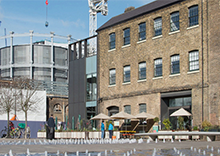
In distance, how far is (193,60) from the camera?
2722 cm

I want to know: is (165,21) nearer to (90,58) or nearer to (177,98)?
(177,98)

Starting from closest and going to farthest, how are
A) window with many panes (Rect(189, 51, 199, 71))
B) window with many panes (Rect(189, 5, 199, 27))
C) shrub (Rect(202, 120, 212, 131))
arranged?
1. shrub (Rect(202, 120, 212, 131))
2. window with many panes (Rect(189, 51, 199, 71))
3. window with many panes (Rect(189, 5, 199, 27))

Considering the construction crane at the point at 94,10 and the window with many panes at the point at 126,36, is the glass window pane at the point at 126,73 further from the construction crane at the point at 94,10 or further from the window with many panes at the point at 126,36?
the construction crane at the point at 94,10

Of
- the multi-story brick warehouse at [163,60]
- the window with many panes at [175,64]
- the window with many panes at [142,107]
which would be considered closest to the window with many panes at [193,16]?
the multi-story brick warehouse at [163,60]

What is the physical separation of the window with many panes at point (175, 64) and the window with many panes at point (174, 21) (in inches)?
91.8

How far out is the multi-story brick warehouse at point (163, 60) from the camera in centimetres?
2600

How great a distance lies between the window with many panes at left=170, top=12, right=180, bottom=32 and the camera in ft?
94.3

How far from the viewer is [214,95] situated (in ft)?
82.9

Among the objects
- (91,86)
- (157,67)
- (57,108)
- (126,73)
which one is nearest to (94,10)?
(57,108)

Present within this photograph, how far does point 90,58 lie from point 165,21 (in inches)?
421

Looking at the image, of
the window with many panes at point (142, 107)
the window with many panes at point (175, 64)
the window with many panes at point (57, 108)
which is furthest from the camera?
the window with many panes at point (57, 108)

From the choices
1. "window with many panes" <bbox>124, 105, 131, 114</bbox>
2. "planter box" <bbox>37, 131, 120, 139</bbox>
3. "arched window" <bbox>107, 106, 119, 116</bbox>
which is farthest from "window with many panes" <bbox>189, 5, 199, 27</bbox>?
"arched window" <bbox>107, 106, 119, 116</bbox>

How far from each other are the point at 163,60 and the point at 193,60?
117 inches

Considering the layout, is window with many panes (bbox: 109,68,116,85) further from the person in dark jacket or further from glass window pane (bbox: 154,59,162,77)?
the person in dark jacket
